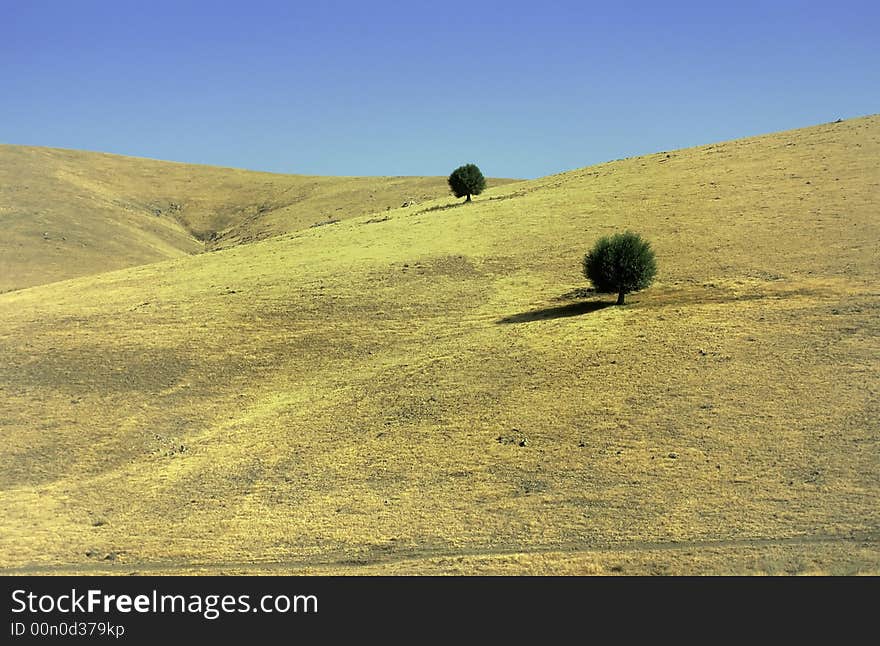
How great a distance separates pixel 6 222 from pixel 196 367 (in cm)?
4207

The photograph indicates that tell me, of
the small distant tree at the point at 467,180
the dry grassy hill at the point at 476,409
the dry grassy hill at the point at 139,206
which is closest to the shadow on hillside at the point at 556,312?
the dry grassy hill at the point at 476,409

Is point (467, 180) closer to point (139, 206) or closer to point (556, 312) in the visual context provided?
point (556, 312)

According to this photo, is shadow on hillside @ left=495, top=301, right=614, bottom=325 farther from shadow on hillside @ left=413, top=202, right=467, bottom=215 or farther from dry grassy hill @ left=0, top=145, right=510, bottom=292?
dry grassy hill @ left=0, top=145, right=510, bottom=292

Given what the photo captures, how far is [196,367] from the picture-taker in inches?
991

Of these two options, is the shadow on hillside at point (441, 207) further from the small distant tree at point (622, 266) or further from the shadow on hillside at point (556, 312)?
the small distant tree at point (622, 266)

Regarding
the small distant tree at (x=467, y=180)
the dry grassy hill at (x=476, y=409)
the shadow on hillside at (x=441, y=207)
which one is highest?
the small distant tree at (x=467, y=180)

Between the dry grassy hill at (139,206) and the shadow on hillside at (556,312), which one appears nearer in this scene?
the shadow on hillside at (556,312)

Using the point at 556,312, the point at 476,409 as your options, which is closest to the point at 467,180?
the point at 556,312

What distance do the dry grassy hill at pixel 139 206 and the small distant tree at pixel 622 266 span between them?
1343 inches

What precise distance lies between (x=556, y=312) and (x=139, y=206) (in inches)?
2468

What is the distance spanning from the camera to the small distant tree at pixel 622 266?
26.1m

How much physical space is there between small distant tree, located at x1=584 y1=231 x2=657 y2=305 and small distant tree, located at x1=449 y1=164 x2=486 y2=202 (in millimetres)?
25565

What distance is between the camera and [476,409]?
19625 millimetres
